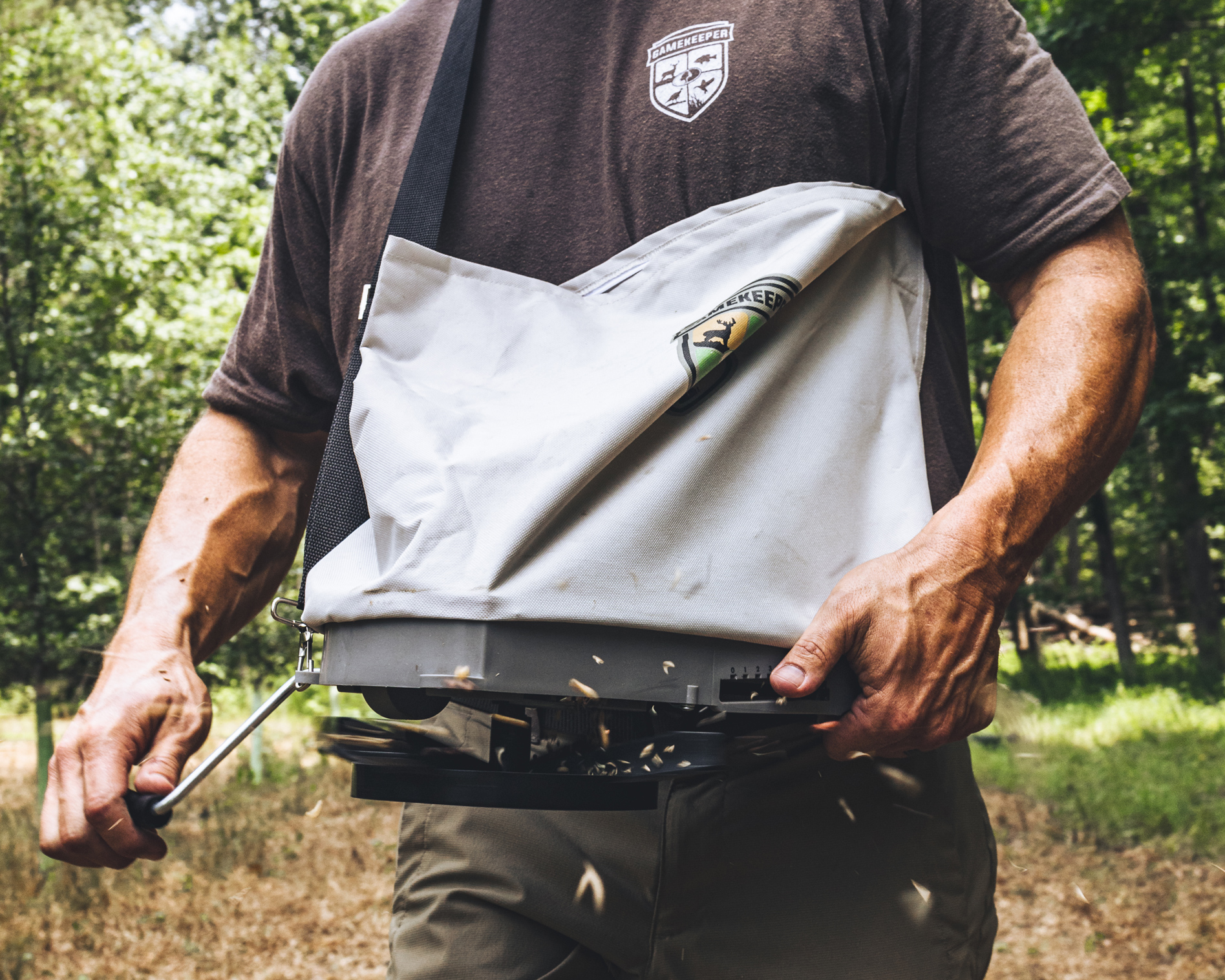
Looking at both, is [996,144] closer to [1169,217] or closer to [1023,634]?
[1169,217]

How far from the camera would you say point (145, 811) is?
1.08 meters

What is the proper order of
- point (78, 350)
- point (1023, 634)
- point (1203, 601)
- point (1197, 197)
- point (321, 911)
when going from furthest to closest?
point (1023, 634) < point (1203, 601) < point (1197, 197) < point (78, 350) < point (321, 911)

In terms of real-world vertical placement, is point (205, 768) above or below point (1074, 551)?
above

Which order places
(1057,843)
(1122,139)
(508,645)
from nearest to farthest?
(508,645)
(1057,843)
(1122,139)

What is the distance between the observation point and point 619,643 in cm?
88

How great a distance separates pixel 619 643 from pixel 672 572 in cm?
8

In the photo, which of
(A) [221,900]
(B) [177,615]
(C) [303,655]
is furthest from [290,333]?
(A) [221,900]

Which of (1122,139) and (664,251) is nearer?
(664,251)

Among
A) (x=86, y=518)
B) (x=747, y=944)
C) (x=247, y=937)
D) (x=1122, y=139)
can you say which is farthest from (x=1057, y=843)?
(x=1122, y=139)

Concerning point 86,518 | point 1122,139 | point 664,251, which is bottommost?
point 86,518

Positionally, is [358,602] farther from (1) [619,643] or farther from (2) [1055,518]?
(2) [1055,518]

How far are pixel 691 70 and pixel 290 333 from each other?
758 millimetres

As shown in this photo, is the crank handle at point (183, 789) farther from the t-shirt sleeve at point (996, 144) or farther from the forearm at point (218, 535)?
the t-shirt sleeve at point (996, 144)

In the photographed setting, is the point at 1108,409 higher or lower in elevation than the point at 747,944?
higher
